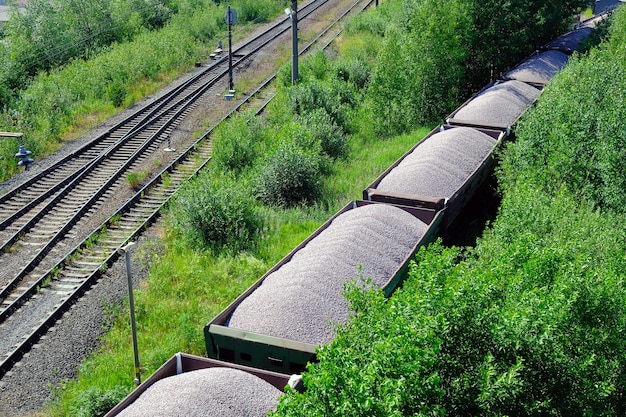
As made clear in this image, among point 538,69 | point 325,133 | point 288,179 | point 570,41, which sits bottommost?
point 288,179

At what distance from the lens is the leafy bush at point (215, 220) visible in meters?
16.8

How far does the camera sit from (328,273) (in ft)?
36.6

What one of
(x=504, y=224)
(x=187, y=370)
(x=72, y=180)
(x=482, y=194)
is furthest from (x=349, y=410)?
(x=72, y=180)

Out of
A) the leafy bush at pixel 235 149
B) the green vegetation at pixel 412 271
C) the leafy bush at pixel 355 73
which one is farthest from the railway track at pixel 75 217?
the leafy bush at pixel 355 73

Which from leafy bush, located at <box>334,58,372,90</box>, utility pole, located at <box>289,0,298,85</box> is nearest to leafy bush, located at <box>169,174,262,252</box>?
utility pole, located at <box>289,0,298,85</box>

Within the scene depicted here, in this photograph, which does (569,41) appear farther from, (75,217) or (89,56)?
(89,56)

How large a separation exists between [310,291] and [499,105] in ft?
41.1

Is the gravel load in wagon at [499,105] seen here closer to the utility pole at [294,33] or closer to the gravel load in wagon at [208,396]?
the utility pole at [294,33]

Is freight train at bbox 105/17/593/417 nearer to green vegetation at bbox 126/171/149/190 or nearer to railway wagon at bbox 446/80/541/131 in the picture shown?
railway wagon at bbox 446/80/541/131

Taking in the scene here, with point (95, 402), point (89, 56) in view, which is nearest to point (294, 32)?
point (95, 402)

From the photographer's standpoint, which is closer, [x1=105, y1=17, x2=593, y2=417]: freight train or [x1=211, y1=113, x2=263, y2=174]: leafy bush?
[x1=105, y1=17, x2=593, y2=417]: freight train

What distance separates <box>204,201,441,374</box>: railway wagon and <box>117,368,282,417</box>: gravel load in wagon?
0.84 metres

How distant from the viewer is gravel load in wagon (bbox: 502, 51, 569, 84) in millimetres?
24312

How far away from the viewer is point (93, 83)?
30.4 metres
